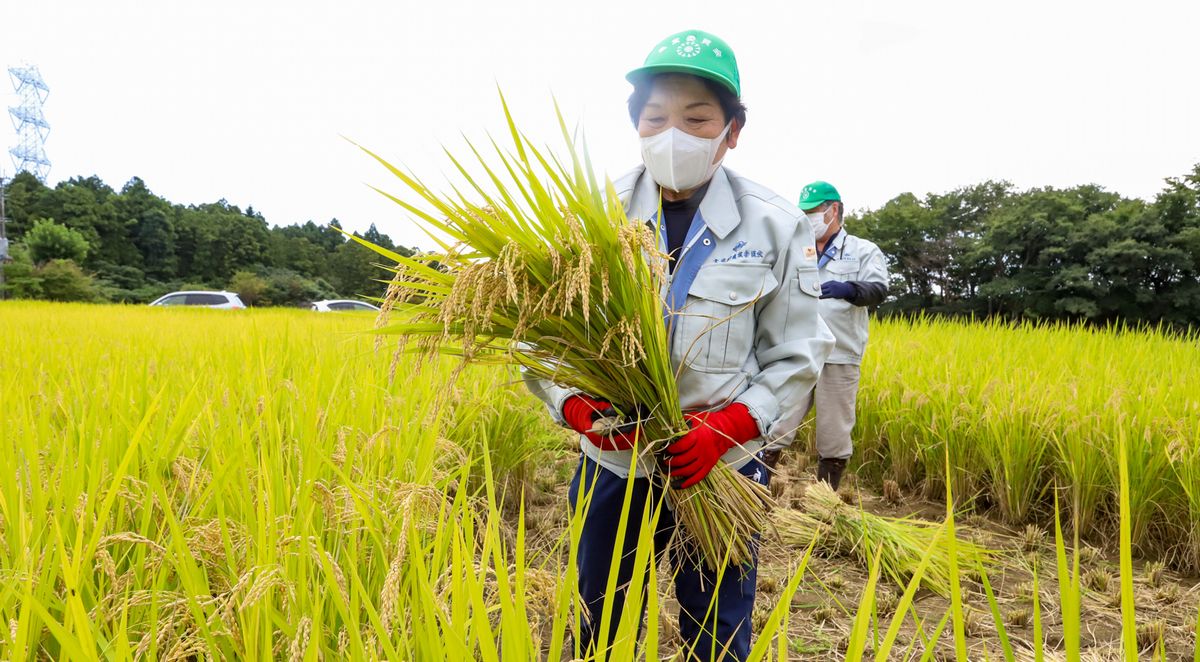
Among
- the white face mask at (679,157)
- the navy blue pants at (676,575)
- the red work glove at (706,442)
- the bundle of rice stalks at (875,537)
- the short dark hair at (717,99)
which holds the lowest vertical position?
the bundle of rice stalks at (875,537)

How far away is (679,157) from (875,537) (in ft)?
6.73

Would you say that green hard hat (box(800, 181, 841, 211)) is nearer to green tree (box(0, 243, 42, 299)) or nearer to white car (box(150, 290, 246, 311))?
white car (box(150, 290, 246, 311))

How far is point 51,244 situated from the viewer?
34.0 metres

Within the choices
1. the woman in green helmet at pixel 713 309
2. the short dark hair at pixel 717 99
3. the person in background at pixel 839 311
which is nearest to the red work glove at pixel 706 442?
the woman in green helmet at pixel 713 309

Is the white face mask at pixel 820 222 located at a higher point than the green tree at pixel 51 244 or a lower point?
lower

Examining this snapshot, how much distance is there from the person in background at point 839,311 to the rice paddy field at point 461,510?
37cm

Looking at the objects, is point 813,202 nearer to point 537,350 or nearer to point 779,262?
point 779,262

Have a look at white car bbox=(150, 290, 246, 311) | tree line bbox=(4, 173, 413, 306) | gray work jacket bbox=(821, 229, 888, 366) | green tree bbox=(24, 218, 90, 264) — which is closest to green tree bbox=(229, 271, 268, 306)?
tree line bbox=(4, 173, 413, 306)

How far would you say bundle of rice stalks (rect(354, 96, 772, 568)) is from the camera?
42.1 inches

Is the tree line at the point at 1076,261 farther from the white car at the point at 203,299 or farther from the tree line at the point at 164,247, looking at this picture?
the tree line at the point at 164,247

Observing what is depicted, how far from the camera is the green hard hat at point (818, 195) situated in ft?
11.7

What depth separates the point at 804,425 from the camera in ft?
15.2

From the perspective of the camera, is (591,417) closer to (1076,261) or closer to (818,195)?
(818,195)

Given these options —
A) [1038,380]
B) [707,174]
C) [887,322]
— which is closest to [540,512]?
[707,174]
